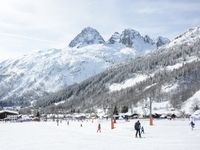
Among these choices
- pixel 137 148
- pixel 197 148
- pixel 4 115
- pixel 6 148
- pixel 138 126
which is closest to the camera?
pixel 197 148

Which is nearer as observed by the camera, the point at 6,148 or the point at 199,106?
the point at 6,148

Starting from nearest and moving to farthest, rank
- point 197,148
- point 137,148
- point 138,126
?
point 197,148, point 137,148, point 138,126

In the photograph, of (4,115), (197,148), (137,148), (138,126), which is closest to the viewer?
(197,148)

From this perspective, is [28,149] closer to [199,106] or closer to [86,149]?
[86,149]

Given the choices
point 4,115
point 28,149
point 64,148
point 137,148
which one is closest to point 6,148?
point 28,149

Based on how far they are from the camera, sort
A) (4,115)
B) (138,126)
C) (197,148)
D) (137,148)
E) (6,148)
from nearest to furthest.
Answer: (197,148)
(137,148)
(6,148)
(138,126)
(4,115)

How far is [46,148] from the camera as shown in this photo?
36.6 metres

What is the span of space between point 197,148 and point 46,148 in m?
12.3

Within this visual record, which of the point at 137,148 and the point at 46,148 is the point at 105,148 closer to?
the point at 137,148

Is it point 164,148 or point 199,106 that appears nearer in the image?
point 164,148

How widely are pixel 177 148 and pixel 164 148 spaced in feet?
3.21

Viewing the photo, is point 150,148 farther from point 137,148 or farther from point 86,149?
point 86,149

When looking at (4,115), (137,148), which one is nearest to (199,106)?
(4,115)

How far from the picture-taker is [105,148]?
1383 inches
